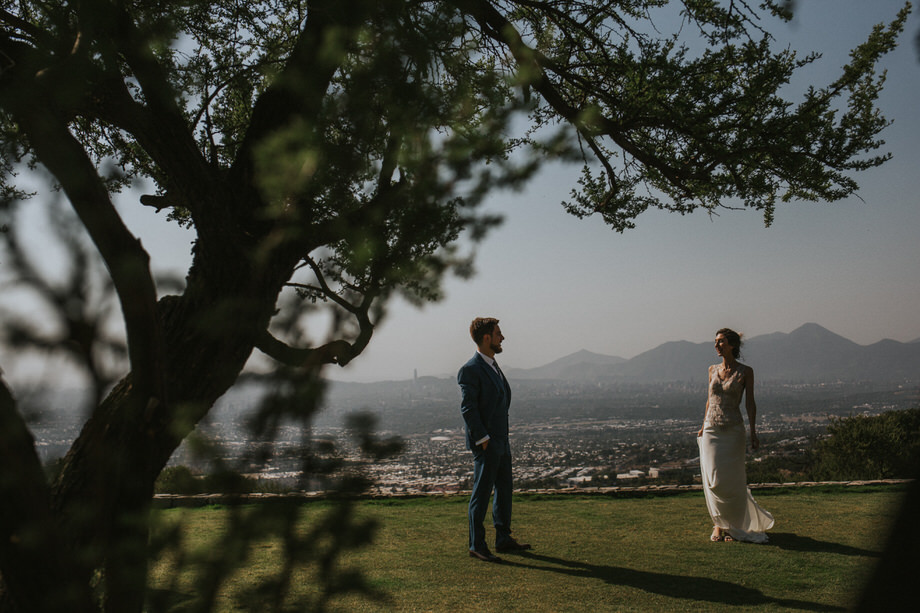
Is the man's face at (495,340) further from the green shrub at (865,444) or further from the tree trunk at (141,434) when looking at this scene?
the green shrub at (865,444)

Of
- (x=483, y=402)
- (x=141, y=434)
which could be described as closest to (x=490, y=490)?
(x=483, y=402)

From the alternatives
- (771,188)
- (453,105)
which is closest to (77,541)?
(453,105)

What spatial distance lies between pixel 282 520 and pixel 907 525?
3.79 ft

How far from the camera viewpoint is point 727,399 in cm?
691

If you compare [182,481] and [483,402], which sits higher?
[182,481]

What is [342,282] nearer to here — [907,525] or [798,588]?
[907,525]

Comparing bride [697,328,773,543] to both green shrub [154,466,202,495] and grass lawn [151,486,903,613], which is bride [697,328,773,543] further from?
green shrub [154,466,202,495]

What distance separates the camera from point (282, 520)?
1292mm

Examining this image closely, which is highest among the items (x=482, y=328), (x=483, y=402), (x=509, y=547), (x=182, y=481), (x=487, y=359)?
(x=482, y=328)

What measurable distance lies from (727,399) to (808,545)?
167cm

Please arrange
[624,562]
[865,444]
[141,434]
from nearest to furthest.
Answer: [141,434] < [624,562] < [865,444]

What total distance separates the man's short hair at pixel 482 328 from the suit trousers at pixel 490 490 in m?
1.15

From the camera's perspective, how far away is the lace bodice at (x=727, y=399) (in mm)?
6820

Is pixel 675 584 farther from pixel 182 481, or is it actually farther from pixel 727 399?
pixel 182 481
